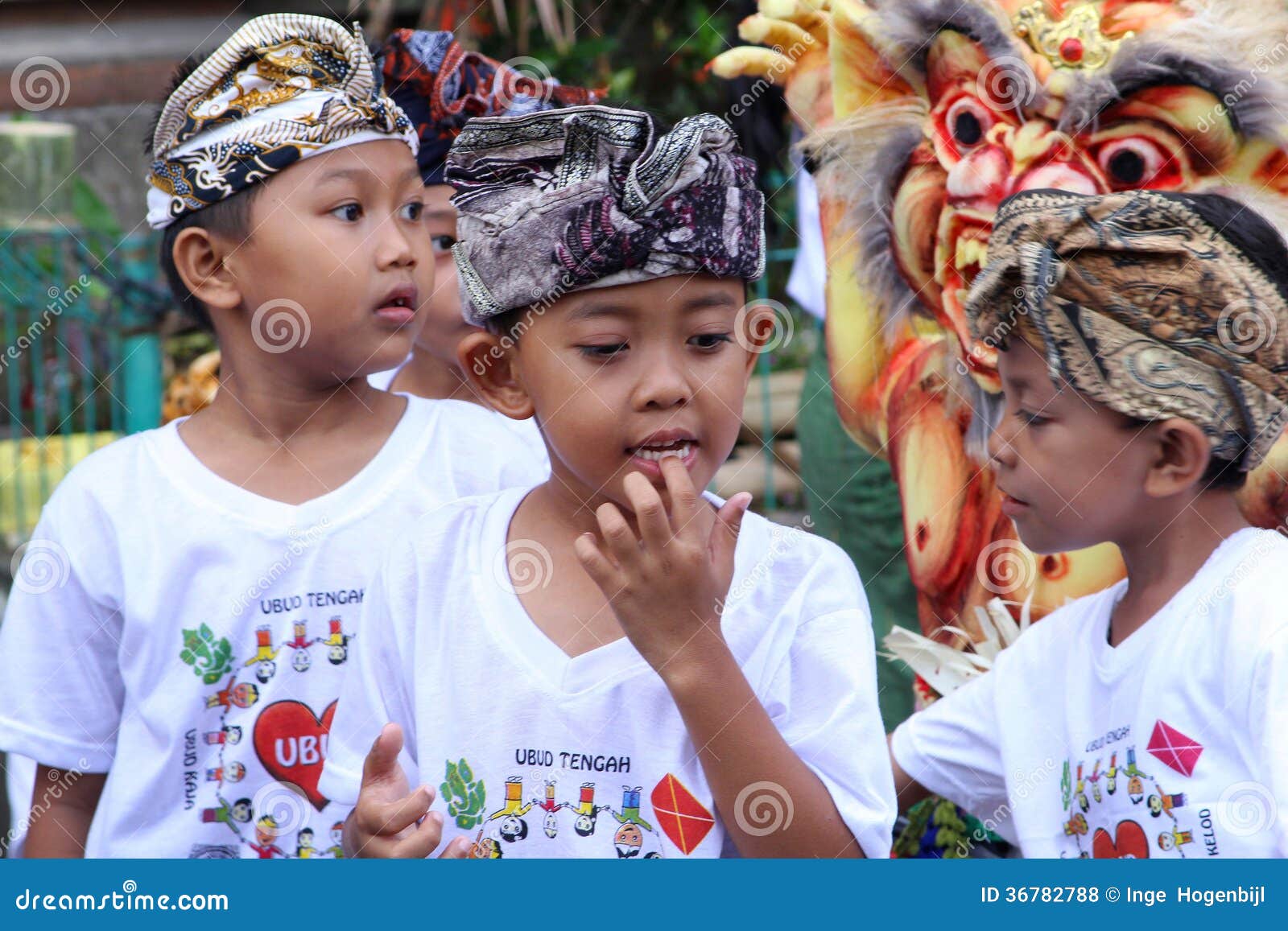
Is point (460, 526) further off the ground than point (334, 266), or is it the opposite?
point (334, 266)

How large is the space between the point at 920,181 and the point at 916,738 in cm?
108

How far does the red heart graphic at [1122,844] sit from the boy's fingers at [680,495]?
770 mm

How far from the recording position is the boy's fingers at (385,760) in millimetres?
1751

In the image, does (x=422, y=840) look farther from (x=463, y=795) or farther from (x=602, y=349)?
(x=602, y=349)

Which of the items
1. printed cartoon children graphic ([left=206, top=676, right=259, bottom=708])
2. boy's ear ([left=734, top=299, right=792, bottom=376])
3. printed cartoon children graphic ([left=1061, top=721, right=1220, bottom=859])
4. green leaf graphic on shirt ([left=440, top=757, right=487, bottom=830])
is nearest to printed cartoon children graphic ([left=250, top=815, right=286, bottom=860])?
printed cartoon children graphic ([left=206, top=676, right=259, bottom=708])

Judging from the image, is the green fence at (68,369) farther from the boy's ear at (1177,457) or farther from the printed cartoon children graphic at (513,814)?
the boy's ear at (1177,457)

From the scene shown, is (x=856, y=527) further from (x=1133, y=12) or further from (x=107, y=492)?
(x=107, y=492)

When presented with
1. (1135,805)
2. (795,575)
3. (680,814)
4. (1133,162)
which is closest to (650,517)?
(795,575)

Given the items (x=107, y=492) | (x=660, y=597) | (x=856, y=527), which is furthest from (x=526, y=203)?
(x=856, y=527)

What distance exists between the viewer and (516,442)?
256 centimetres

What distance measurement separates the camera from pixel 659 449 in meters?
1.87

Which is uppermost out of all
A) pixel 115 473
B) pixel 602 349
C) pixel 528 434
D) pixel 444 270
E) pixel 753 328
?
pixel 444 270

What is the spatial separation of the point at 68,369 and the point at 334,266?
183 inches

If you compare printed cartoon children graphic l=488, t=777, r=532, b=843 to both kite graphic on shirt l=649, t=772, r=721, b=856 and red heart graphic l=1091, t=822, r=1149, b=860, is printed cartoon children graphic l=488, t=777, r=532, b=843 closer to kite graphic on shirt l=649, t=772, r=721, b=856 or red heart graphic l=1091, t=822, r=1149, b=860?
kite graphic on shirt l=649, t=772, r=721, b=856
